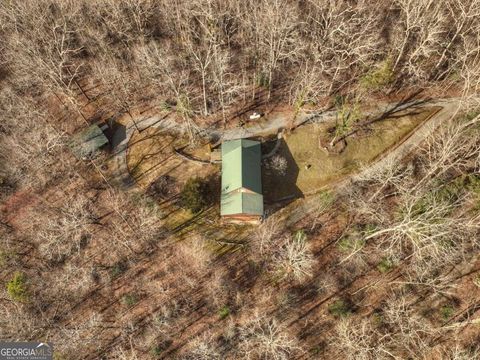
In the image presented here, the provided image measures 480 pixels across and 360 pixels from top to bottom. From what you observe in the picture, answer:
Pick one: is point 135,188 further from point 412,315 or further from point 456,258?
point 456,258

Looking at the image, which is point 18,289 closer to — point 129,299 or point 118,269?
point 118,269

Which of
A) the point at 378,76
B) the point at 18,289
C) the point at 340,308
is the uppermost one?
the point at 378,76

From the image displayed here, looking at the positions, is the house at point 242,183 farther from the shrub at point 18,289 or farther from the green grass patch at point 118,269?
the shrub at point 18,289

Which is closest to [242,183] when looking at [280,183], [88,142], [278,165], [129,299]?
[280,183]

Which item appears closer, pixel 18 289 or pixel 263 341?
pixel 263 341

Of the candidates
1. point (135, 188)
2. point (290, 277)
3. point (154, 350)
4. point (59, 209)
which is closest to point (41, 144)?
point (59, 209)

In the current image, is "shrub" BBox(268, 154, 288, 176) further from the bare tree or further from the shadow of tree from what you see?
the bare tree
